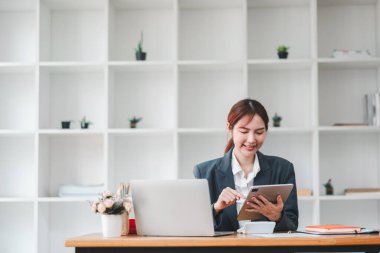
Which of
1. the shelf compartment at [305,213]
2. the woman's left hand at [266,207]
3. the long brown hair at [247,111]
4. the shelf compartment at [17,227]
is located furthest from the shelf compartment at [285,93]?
the woman's left hand at [266,207]

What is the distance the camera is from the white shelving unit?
15.9ft

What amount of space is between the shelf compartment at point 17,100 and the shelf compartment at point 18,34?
0.13m

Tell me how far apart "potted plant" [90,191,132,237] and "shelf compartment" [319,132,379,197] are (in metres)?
2.28

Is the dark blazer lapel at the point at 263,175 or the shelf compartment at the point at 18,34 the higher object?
the shelf compartment at the point at 18,34

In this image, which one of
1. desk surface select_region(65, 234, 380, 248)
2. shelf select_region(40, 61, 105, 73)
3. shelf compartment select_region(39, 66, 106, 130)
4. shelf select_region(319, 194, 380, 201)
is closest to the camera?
desk surface select_region(65, 234, 380, 248)

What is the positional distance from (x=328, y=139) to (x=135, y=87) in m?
1.48

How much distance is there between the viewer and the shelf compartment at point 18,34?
5.05 metres

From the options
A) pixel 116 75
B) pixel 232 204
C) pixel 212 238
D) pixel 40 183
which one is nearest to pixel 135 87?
pixel 116 75

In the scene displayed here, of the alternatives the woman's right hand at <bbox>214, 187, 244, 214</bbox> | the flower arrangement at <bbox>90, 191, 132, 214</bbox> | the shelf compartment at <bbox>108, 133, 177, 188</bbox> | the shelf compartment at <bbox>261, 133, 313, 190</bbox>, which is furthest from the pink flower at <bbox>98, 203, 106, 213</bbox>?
the shelf compartment at <bbox>261, 133, 313, 190</bbox>

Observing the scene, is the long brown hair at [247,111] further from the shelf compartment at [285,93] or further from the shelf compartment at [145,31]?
the shelf compartment at [145,31]

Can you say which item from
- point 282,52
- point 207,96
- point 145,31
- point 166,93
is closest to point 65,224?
point 166,93

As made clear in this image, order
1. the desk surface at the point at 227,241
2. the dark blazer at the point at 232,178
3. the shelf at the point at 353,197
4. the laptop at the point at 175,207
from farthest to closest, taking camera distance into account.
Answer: the shelf at the point at 353,197 < the dark blazer at the point at 232,178 < the laptop at the point at 175,207 < the desk surface at the point at 227,241

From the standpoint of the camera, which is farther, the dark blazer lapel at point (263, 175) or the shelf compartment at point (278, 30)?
the shelf compartment at point (278, 30)

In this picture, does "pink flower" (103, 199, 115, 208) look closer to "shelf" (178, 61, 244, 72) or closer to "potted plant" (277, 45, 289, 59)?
"shelf" (178, 61, 244, 72)
